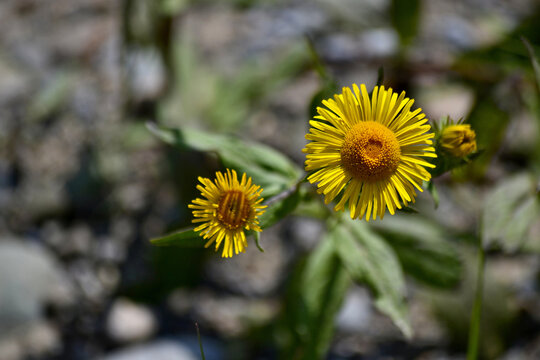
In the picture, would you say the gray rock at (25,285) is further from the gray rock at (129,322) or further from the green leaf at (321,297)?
the green leaf at (321,297)

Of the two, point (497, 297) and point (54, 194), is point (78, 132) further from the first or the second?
point (497, 297)

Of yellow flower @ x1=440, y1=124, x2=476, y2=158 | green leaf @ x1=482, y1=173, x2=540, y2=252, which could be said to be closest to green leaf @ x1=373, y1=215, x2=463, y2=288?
green leaf @ x1=482, y1=173, x2=540, y2=252

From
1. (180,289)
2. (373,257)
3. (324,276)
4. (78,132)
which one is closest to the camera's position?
(373,257)

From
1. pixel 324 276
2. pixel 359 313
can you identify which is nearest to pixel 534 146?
pixel 359 313

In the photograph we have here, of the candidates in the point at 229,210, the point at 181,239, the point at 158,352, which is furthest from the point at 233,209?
the point at 158,352

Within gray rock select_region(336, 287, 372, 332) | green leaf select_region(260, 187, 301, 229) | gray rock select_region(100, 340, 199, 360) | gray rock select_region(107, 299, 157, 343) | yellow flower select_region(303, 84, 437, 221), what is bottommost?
gray rock select_region(100, 340, 199, 360)

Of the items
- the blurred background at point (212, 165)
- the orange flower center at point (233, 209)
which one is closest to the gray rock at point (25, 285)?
the blurred background at point (212, 165)

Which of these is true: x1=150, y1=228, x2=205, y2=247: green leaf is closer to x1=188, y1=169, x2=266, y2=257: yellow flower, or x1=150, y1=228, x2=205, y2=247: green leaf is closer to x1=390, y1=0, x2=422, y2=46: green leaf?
x1=188, y1=169, x2=266, y2=257: yellow flower
